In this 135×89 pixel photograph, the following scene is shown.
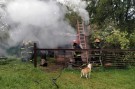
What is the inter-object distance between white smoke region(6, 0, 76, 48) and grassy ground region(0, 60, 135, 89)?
207 centimetres

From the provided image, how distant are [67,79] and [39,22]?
4219 millimetres

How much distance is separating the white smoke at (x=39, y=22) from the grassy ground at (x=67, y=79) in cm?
207

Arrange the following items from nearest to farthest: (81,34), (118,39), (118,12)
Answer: (118,39), (81,34), (118,12)

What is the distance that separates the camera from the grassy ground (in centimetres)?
1257

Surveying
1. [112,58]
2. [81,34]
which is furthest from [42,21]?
[112,58]

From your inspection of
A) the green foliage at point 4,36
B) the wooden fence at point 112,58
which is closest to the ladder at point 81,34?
the wooden fence at point 112,58

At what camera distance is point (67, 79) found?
47.2 feet

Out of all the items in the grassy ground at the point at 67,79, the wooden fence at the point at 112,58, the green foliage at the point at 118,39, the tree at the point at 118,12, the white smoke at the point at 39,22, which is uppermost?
the tree at the point at 118,12

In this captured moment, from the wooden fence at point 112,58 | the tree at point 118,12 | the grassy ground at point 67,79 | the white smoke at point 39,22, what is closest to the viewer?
the grassy ground at point 67,79

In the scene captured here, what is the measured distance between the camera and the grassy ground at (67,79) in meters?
12.6

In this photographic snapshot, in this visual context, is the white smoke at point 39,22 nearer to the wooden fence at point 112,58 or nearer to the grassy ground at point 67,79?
the wooden fence at point 112,58

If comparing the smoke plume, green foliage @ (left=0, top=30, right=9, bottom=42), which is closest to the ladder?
the smoke plume

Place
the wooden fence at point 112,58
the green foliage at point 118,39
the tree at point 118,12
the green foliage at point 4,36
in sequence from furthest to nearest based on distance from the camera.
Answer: the tree at point 118,12 → the green foliage at point 118,39 → the wooden fence at point 112,58 → the green foliage at point 4,36

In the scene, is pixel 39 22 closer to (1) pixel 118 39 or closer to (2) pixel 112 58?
(2) pixel 112 58
